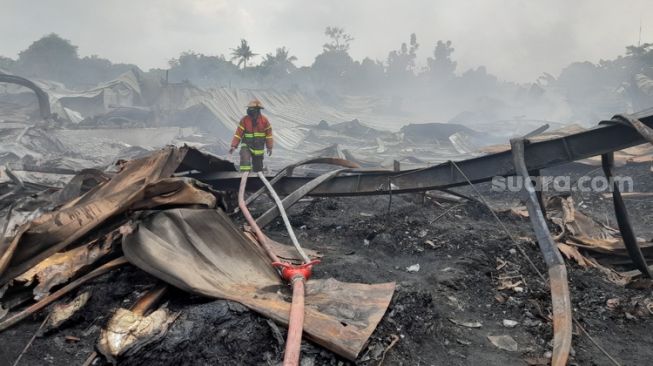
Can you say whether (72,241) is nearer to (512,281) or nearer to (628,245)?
(512,281)

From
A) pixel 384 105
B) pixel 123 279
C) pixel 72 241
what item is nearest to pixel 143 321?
pixel 123 279

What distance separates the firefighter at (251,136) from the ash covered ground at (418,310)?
8.24 feet

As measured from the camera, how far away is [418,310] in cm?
276

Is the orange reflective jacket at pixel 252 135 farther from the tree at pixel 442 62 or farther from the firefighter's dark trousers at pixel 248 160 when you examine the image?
the tree at pixel 442 62

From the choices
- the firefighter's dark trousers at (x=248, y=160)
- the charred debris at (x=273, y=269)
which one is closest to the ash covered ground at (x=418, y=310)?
the charred debris at (x=273, y=269)

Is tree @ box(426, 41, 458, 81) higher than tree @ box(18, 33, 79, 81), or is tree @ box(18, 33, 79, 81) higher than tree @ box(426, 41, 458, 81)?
tree @ box(426, 41, 458, 81)

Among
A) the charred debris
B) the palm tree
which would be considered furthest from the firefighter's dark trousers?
the palm tree

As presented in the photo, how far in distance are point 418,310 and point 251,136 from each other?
5344 mm

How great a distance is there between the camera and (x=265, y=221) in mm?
4250

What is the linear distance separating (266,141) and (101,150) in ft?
35.9

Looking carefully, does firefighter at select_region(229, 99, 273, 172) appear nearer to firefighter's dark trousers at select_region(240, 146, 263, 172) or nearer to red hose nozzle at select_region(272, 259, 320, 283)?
firefighter's dark trousers at select_region(240, 146, 263, 172)

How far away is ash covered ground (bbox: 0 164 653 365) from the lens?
7.13 ft

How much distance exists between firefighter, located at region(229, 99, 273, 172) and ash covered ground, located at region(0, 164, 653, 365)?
98.9 inches

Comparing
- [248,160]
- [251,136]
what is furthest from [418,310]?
[251,136]
